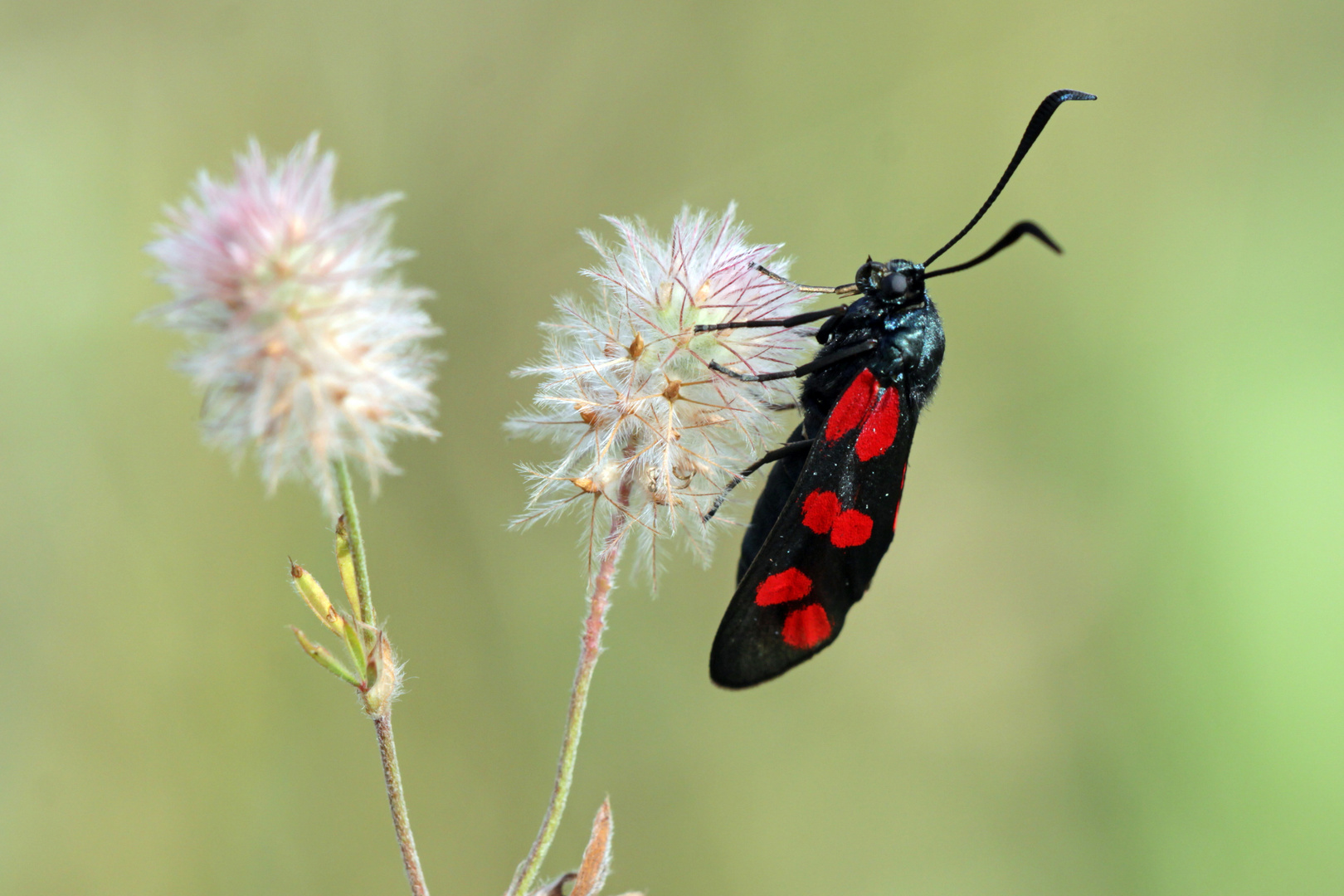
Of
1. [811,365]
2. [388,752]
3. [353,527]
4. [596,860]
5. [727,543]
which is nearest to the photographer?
[353,527]

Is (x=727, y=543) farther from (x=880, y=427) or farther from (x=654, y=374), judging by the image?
(x=654, y=374)

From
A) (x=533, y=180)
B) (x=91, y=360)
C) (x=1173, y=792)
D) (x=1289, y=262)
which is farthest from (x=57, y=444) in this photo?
(x=1289, y=262)

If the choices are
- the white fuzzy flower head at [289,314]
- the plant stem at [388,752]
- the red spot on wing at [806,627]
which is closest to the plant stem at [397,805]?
the plant stem at [388,752]

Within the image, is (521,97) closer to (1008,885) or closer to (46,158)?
(46,158)

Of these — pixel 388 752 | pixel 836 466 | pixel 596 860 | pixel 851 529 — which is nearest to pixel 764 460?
pixel 836 466

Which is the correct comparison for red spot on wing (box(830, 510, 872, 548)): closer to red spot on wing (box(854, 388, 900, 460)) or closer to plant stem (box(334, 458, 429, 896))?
red spot on wing (box(854, 388, 900, 460))

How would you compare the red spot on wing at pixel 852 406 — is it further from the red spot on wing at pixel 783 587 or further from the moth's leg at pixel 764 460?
the red spot on wing at pixel 783 587

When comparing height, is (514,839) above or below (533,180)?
below
